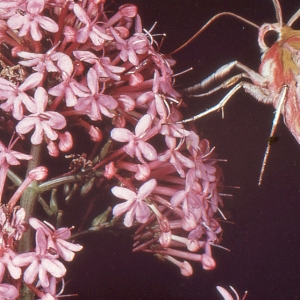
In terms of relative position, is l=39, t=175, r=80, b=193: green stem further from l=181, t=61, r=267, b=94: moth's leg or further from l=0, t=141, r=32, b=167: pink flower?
l=181, t=61, r=267, b=94: moth's leg

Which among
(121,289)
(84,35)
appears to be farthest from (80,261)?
(84,35)

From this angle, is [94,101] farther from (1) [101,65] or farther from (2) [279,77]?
(2) [279,77]

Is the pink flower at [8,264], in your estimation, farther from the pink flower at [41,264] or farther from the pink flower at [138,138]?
the pink flower at [138,138]

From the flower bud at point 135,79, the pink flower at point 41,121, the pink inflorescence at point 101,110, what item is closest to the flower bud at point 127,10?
the pink inflorescence at point 101,110

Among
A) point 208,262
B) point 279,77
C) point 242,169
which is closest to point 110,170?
point 208,262

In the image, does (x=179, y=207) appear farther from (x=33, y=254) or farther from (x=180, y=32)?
(x=180, y=32)
